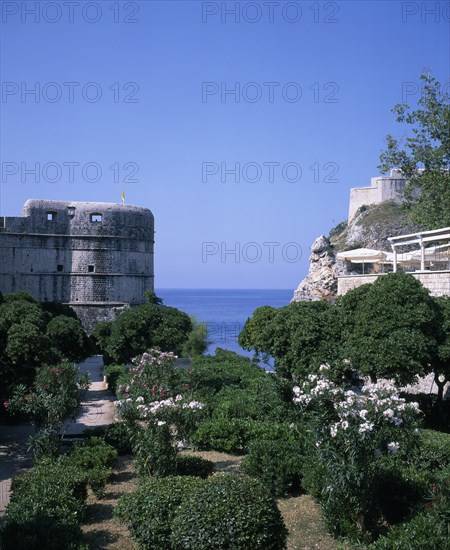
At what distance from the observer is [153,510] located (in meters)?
7.84

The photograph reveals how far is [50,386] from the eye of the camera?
12734 mm

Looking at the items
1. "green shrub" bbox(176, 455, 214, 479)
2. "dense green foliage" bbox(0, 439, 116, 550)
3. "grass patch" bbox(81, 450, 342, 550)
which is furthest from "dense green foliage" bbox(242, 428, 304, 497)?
"dense green foliage" bbox(0, 439, 116, 550)

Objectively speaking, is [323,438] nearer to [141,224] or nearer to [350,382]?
[350,382]

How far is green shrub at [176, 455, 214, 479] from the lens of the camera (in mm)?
10953

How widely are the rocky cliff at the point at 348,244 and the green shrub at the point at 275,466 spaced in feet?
91.0

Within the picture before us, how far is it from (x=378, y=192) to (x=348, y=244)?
1202 cm

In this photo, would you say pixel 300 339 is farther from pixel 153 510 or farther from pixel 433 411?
pixel 153 510

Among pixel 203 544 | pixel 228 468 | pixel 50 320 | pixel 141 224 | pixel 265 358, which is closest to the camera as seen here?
pixel 203 544

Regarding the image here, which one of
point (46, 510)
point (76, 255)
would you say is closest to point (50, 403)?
point (46, 510)

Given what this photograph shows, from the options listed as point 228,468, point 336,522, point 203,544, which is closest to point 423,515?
point 336,522

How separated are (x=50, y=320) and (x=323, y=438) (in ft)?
62.1

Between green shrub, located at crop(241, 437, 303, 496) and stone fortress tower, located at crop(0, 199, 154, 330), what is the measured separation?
2893 cm

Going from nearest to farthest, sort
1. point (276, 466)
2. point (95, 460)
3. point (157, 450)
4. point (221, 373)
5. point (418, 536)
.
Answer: point (418, 536), point (157, 450), point (276, 466), point (95, 460), point (221, 373)

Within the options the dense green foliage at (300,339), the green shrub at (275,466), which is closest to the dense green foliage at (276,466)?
the green shrub at (275,466)
